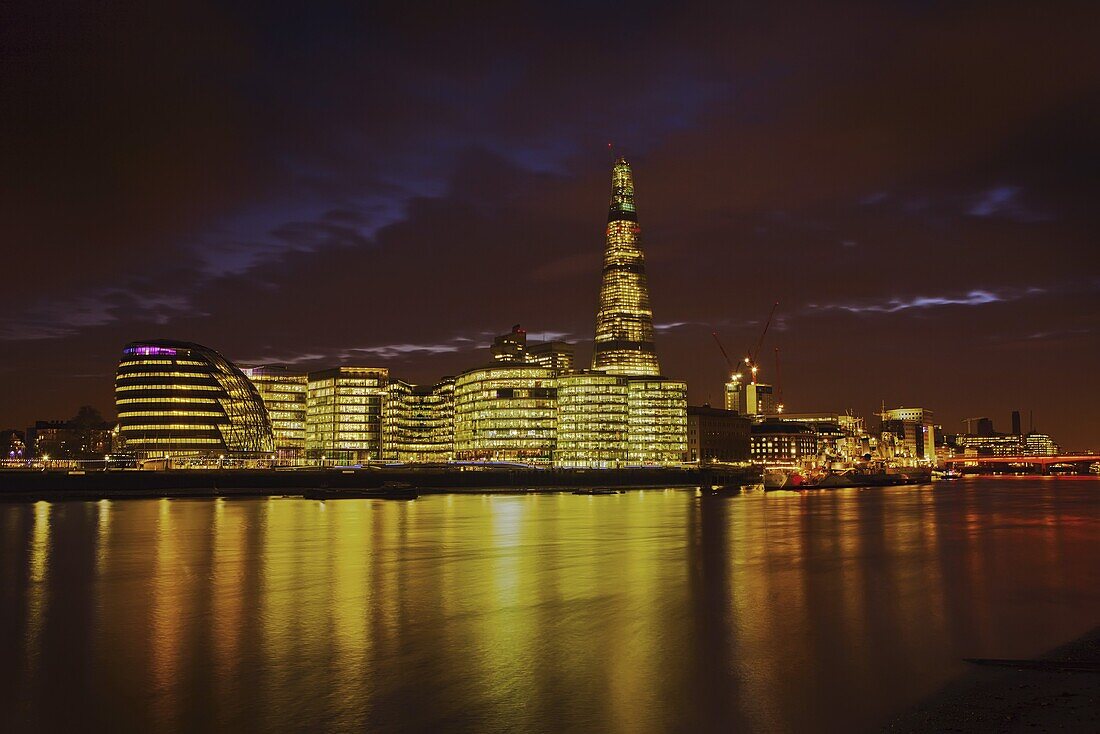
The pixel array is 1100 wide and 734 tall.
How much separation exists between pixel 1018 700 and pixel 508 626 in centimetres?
1612

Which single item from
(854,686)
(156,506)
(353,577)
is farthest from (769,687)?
(156,506)

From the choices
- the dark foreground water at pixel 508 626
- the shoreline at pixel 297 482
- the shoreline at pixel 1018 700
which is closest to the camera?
the shoreline at pixel 1018 700

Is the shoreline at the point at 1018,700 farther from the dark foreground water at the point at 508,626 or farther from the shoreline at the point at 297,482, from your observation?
the shoreline at the point at 297,482

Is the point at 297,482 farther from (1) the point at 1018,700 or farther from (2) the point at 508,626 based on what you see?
(1) the point at 1018,700

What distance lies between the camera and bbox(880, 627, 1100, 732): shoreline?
18.8 meters

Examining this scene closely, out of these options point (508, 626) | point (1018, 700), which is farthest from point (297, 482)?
point (1018, 700)

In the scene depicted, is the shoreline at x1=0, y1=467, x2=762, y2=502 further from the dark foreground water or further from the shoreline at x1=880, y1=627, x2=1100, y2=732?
the shoreline at x1=880, y1=627, x2=1100, y2=732

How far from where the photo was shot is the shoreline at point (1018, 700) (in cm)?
1878

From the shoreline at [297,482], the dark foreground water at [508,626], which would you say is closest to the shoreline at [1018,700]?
the dark foreground water at [508,626]

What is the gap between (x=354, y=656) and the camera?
85.5ft

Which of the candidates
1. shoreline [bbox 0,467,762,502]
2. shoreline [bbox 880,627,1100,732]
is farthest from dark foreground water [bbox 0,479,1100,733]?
shoreline [bbox 0,467,762,502]

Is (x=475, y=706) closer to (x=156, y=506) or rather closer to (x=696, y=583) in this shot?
(x=696, y=583)

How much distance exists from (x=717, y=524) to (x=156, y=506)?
70014 mm

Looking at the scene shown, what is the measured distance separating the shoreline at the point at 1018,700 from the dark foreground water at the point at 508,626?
0.84 metres
